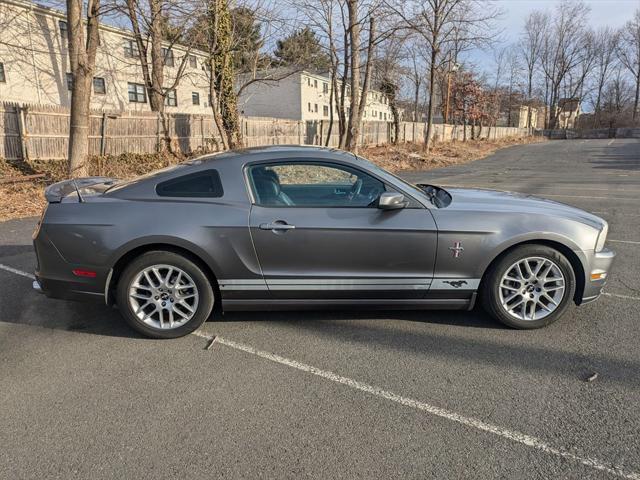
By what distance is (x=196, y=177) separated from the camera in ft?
11.7

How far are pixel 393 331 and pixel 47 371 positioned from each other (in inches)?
101

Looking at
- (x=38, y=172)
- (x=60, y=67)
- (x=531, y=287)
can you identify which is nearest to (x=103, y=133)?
(x=38, y=172)

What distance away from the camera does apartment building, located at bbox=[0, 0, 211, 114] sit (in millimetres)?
21500

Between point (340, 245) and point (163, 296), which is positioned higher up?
point (340, 245)

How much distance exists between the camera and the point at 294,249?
3471 mm

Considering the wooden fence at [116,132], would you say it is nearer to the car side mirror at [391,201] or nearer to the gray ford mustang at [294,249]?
the gray ford mustang at [294,249]

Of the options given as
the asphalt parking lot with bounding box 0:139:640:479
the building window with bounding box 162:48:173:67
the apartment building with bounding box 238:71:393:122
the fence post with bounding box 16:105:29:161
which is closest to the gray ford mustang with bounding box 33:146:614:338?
the asphalt parking lot with bounding box 0:139:640:479

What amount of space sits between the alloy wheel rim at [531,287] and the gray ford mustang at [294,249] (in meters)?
0.01

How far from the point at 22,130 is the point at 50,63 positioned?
11686mm

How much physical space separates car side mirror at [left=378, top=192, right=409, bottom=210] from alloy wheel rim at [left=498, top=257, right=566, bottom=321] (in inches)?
40.8

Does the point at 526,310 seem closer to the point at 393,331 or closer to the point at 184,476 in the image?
the point at 393,331

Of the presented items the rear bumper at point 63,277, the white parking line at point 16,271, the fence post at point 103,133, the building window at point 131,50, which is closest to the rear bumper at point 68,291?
the rear bumper at point 63,277

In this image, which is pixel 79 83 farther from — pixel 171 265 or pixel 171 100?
pixel 171 100

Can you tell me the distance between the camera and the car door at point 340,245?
3.45 m
